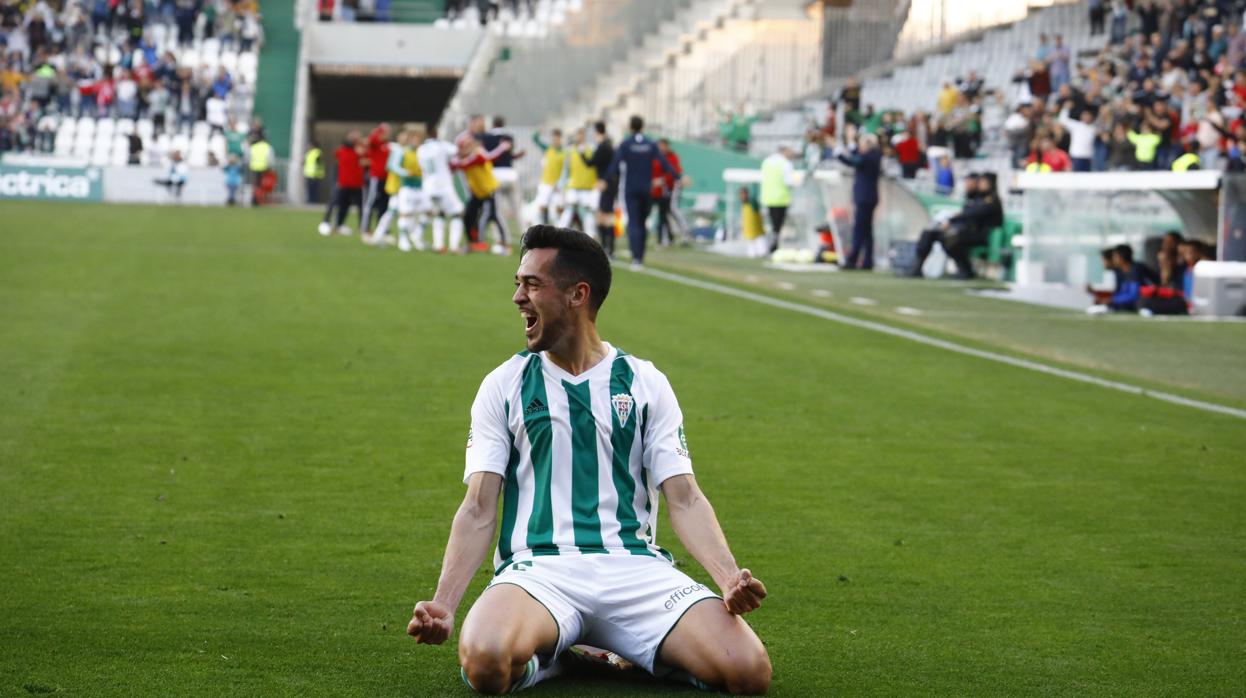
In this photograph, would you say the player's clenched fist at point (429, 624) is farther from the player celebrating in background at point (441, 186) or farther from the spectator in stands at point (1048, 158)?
the player celebrating in background at point (441, 186)

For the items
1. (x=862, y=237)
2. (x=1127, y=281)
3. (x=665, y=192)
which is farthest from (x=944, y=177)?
(x=1127, y=281)

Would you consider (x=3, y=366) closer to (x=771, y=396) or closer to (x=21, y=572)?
(x=771, y=396)

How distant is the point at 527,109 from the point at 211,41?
16.8 m

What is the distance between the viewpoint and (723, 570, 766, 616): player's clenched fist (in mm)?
4871

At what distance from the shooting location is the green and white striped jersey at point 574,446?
17.5ft

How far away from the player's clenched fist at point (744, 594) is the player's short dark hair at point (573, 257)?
34.8 inches

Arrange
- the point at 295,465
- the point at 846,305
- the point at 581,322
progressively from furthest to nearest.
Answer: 1. the point at 846,305
2. the point at 295,465
3. the point at 581,322

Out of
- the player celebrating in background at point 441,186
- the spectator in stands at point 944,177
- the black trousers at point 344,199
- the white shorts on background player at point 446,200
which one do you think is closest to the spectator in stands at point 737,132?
the black trousers at point 344,199

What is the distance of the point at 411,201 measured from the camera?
29.3 m

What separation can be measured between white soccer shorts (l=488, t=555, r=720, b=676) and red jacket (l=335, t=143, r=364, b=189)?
1122 inches

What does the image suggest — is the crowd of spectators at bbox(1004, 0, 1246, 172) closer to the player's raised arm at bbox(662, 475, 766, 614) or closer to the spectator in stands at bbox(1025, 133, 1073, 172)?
the spectator in stands at bbox(1025, 133, 1073, 172)

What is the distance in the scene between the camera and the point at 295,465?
31.2ft

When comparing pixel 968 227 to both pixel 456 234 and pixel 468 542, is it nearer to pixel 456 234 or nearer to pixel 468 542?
pixel 456 234

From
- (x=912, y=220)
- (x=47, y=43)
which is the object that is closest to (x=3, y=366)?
(x=912, y=220)
